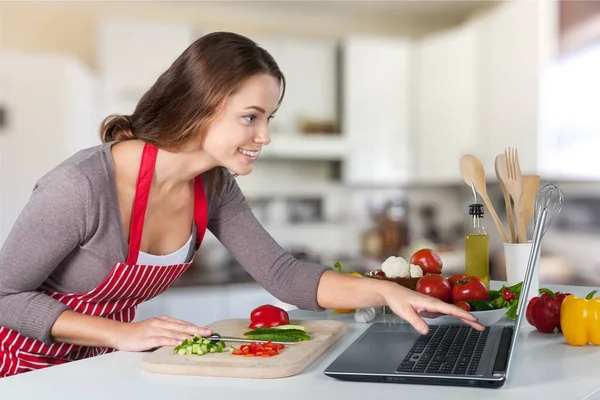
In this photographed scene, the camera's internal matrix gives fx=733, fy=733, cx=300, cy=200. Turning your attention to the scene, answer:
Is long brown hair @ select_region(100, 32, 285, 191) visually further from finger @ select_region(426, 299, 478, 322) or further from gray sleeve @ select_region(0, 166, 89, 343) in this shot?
finger @ select_region(426, 299, 478, 322)

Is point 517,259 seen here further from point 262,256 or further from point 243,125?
point 243,125

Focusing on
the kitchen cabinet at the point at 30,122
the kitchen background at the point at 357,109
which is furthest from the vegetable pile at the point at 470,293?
the kitchen cabinet at the point at 30,122

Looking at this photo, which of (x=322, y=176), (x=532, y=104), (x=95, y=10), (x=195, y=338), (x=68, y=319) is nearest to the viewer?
(x=195, y=338)

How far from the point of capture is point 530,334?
1.51m

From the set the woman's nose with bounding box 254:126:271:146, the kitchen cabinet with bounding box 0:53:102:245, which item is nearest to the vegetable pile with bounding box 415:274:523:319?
the woman's nose with bounding box 254:126:271:146

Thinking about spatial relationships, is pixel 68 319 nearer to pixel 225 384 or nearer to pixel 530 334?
pixel 225 384

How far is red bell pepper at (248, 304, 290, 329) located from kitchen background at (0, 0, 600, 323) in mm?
2427

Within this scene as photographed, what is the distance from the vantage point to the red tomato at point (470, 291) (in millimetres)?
1570

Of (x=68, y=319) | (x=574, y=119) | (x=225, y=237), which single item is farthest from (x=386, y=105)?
(x=68, y=319)

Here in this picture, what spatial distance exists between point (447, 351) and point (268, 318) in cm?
40

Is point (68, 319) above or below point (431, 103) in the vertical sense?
below

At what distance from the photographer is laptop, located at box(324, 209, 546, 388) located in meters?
1.11

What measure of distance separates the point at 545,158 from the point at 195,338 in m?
2.83

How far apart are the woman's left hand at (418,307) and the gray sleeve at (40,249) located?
0.64 metres
